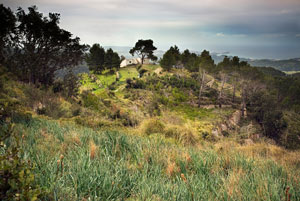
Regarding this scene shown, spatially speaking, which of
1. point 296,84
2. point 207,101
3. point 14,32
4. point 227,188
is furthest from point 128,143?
point 296,84

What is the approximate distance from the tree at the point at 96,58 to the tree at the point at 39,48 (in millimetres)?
25421

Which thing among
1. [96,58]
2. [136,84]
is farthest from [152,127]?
[96,58]

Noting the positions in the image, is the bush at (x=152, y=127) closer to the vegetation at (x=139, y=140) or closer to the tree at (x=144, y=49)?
the vegetation at (x=139, y=140)

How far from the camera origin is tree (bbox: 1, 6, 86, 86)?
1361 centimetres

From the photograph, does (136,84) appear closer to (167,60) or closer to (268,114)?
(167,60)

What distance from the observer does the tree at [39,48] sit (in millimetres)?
13609

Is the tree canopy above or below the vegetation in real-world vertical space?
above

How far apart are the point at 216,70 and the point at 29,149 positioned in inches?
1426

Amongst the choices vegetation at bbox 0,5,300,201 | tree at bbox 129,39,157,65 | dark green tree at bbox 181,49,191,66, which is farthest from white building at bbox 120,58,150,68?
dark green tree at bbox 181,49,191,66

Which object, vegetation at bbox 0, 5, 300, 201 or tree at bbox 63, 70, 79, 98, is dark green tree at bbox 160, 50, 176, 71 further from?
tree at bbox 63, 70, 79, 98

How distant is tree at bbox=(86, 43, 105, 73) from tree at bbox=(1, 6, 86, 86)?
83.4 feet

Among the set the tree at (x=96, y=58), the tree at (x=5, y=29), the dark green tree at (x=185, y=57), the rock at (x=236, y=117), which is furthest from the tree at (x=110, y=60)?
the tree at (x=5, y=29)

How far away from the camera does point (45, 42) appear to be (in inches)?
592

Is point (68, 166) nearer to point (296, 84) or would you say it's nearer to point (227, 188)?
point (227, 188)
